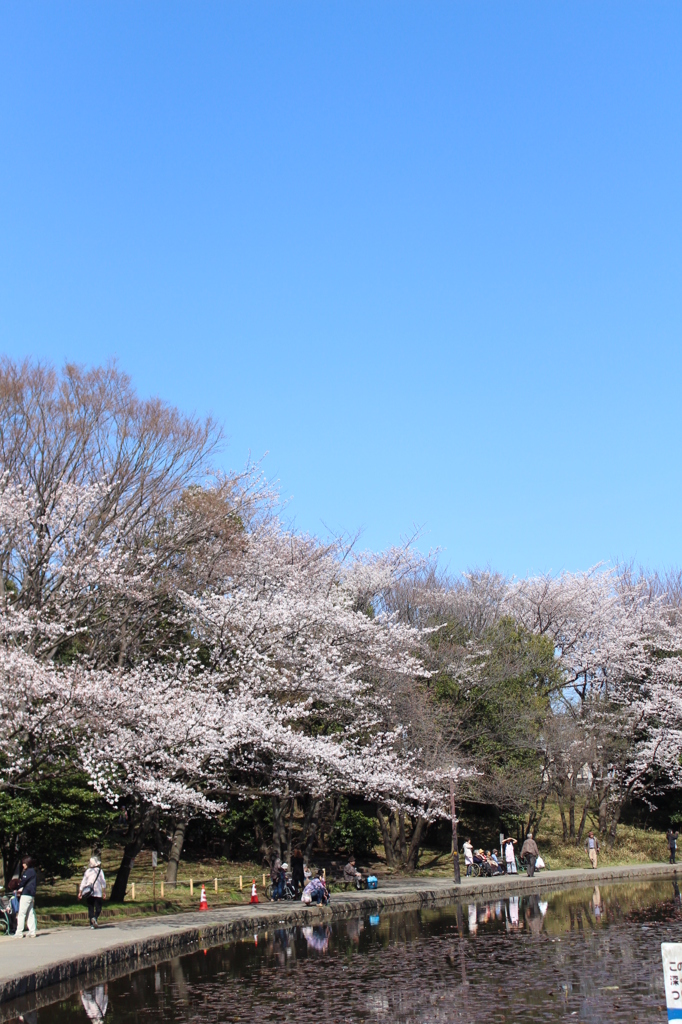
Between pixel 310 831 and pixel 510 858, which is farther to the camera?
pixel 510 858

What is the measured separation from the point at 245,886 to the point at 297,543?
14.2 meters

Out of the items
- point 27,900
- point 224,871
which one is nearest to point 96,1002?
point 27,900

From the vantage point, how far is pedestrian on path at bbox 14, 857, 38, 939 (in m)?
17.8

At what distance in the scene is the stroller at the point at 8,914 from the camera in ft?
61.5

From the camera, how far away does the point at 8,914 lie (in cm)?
1884

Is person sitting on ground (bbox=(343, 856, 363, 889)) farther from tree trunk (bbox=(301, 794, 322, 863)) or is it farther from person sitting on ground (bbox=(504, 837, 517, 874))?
person sitting on ground (bbox=(504, 837, 517, 874))

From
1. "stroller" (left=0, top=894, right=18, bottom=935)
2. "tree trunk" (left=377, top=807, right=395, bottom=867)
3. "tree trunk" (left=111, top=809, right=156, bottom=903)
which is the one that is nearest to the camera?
"stroller" (left=0, top=894, right=18, bottom=935)

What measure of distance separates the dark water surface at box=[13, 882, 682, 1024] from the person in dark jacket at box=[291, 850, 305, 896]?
5798 millimetres

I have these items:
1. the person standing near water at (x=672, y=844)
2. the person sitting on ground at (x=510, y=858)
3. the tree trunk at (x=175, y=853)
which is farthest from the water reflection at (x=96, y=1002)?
the person standing near water at (x=672, y=844)

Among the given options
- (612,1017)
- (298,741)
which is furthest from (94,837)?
(612,1017)

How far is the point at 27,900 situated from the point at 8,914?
141 cm

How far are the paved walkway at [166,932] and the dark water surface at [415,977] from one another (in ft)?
1.93

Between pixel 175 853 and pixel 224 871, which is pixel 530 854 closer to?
pixel 224 871

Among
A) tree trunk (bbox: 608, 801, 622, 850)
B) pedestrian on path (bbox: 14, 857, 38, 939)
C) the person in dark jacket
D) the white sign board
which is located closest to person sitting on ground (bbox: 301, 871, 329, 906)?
the person in dark jacket
